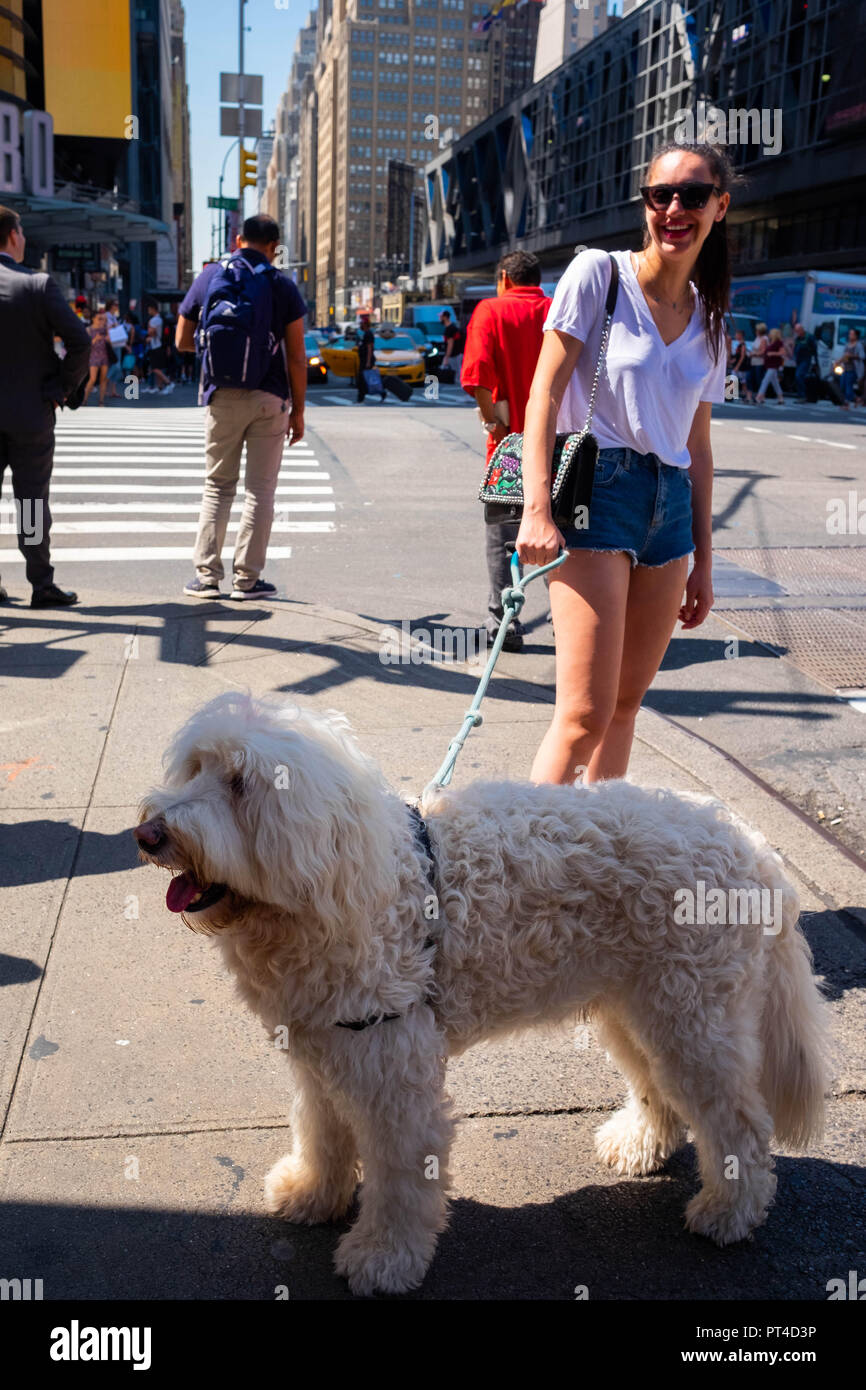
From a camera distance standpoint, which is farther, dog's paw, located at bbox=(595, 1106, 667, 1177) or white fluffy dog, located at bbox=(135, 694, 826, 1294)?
dog's paw, located at bbox=(595, 1106, 667, 1177)

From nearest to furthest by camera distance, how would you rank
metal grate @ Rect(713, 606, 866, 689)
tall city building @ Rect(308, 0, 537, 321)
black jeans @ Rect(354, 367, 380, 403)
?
metal grate @ Rect(713, 606, 866, 689), black jeans @ Rect(354, 367, 380, 403), tall city building @ Rect(308, 0, 537, 321)

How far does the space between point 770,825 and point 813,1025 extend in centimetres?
196

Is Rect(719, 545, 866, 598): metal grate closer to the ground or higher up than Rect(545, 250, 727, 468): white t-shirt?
closer to the ground

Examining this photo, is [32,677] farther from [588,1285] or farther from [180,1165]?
[588,1285]

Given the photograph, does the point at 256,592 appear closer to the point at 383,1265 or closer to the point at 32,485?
the point at 32,485

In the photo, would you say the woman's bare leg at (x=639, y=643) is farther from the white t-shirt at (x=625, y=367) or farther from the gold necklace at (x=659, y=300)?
the gold necklace at (x=659, y=300)

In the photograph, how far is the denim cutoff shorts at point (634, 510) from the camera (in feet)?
10.6

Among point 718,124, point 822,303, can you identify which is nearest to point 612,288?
point 822,303

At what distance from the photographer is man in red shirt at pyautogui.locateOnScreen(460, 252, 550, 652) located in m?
6.66

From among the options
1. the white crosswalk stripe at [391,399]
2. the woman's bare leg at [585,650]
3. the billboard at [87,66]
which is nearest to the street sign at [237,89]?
the white crosswalk stripe at [391,399]

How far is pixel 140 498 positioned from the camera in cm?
1259

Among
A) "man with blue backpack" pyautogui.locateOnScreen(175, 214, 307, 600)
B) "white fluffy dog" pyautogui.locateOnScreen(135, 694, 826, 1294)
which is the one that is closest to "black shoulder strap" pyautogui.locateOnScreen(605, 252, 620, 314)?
"white fluffy dog" pyautogui.locateOnScreen(135, 694, 826, 1294)

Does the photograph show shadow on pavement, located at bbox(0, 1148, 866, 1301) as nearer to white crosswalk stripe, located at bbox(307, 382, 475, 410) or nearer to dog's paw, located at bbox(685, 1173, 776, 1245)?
dog's paw, located at bbox(685, 1173, 776, 1245)

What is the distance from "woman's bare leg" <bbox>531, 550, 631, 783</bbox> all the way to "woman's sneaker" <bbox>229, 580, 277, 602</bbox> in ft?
16.0
